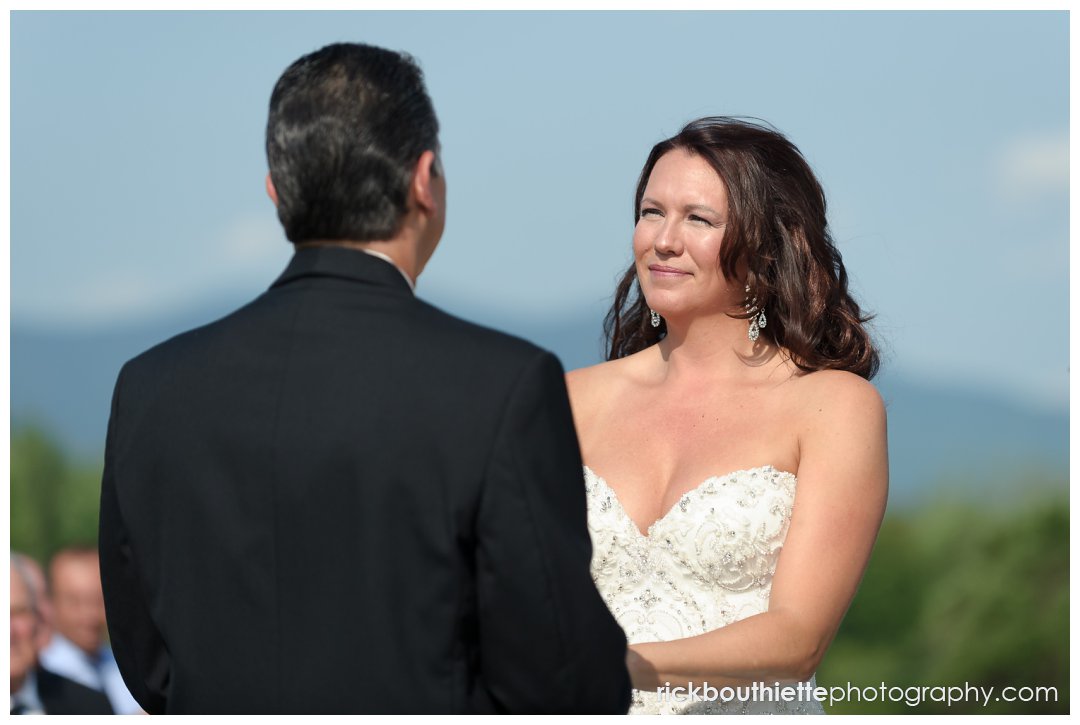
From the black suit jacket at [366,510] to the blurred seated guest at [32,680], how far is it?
7.40 feet

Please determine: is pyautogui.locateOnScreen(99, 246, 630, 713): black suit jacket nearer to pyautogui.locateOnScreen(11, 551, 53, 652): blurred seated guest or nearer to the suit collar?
the suit collar

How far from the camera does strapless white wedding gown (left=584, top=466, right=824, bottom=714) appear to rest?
3.95 metres

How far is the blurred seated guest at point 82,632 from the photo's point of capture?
4789 millimetres

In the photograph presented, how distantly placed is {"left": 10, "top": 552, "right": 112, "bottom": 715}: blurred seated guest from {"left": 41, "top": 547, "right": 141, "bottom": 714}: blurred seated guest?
0.22 ft

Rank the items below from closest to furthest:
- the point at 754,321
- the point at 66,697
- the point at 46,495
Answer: the point at 754,321
the point at 66,697
the point at 46,495

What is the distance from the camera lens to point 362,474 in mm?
2248

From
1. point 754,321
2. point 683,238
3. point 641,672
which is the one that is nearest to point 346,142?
point 641,672

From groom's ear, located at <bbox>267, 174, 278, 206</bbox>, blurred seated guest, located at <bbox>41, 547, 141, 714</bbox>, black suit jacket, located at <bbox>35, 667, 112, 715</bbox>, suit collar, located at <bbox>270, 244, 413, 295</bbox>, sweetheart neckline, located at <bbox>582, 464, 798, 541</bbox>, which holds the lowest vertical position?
blurred seated guest, located at <bbox>41, 547, 141, 714</bbox>

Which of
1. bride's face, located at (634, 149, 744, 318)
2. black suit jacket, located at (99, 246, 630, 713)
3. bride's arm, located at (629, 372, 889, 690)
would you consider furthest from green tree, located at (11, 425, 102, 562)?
black suit jacket, located at (99, 246, 630, 713)

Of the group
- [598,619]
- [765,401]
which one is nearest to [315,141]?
[598,619]

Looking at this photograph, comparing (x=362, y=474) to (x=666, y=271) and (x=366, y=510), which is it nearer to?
(x=366, y=510)

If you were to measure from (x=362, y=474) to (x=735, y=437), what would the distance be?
2152 millimetres

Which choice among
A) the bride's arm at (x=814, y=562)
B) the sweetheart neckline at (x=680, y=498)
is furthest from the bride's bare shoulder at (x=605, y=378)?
the bride's arm at (x=814, y=562)

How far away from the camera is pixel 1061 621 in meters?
11.2
